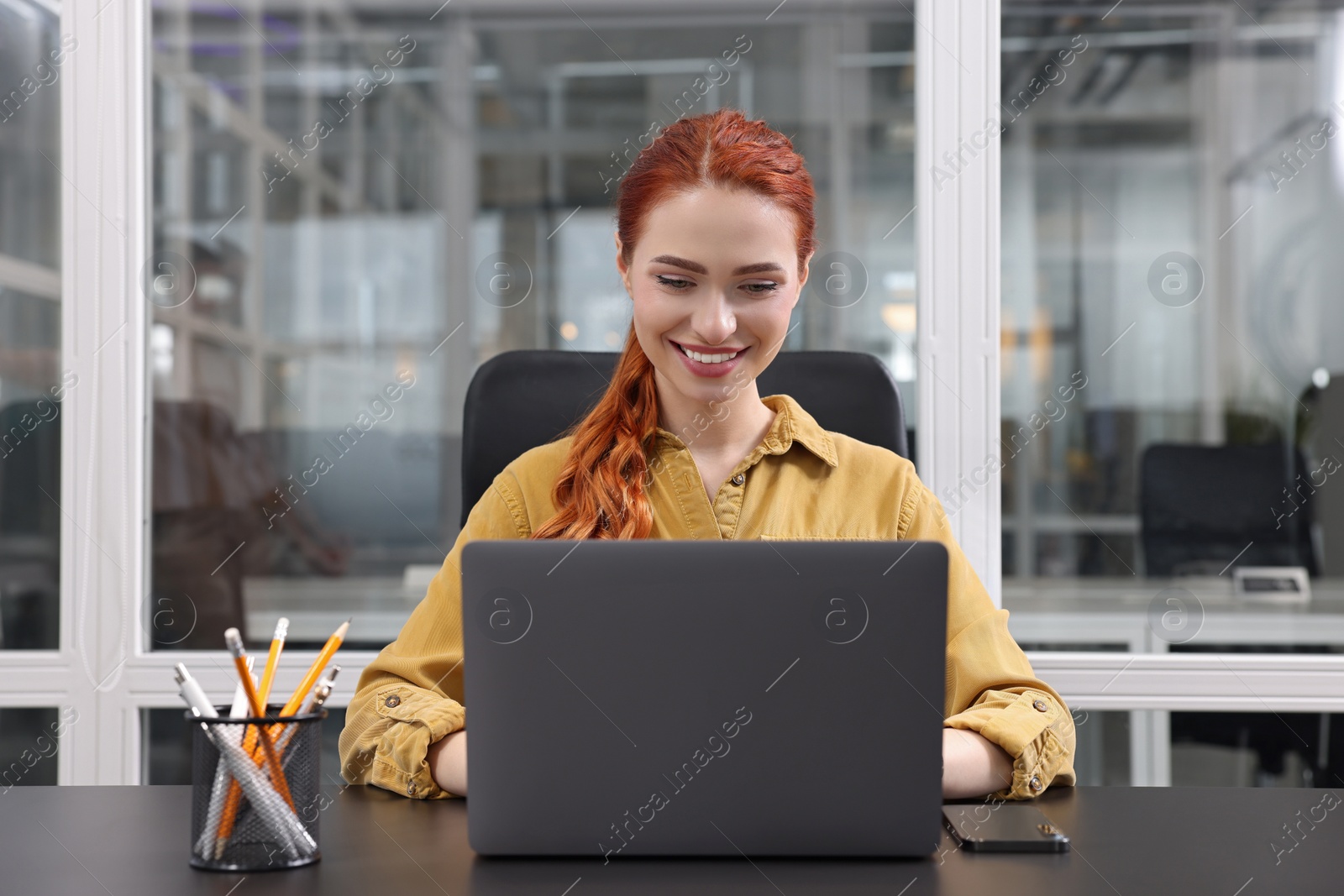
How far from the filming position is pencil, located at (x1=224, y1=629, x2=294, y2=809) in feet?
2.53

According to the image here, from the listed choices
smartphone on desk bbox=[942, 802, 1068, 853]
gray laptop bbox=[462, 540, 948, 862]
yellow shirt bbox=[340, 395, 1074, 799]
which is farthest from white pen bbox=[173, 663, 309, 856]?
smartphone on desk bbox=[942, 802, 1068, 853]

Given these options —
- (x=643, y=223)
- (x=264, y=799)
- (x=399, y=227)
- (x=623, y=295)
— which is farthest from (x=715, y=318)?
(x=399, y=227)


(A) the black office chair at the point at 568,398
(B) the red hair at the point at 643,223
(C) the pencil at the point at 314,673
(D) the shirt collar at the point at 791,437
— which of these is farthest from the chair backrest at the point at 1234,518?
(C) the pencil at the point at 314,673

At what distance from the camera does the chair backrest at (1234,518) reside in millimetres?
2199

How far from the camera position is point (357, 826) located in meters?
0.88

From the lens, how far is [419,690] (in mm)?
1175

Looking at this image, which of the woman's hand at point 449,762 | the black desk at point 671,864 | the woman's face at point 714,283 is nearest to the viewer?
the black desk at point 671,864

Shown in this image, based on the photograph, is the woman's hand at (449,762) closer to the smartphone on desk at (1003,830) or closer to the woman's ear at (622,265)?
the smartphone on desk at (1003,830)

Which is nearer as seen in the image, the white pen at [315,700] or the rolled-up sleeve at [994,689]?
the white pen at [315,700]

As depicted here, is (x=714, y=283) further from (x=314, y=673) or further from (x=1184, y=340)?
(x=1184, y=340)

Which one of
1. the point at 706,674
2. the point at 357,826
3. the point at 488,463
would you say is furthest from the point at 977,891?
the point at 488,463

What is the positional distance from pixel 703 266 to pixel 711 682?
656mm

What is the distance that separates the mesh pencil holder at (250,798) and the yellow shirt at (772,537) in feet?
0.80

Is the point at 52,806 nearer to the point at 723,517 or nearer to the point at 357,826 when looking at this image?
the point at 357,826
